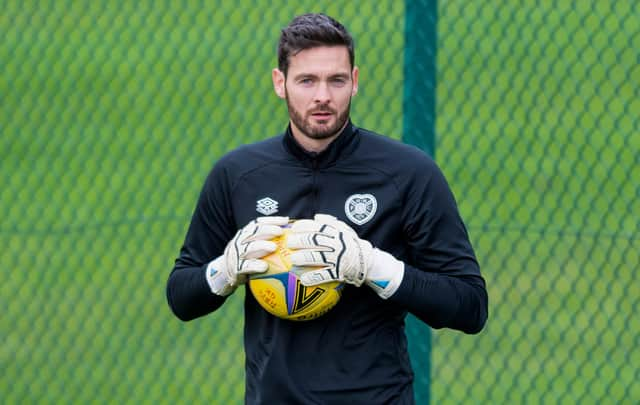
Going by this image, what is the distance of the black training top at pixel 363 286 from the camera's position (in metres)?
3.24

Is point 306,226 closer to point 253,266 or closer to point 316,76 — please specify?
point 253,266

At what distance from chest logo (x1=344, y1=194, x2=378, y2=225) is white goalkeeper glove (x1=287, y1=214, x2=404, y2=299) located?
0.12 metres

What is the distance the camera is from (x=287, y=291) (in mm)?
3117

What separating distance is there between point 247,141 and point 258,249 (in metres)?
5.87

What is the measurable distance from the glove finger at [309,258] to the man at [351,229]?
128mm

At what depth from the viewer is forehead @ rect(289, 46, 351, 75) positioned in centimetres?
327

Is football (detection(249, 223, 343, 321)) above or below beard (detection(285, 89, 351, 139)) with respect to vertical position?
below

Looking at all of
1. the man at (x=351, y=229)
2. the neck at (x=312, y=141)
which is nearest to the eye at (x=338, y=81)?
the man at (x=351, y=229)

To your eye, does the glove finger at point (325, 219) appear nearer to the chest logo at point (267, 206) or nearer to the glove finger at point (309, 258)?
the glove finger at point (309, 258)

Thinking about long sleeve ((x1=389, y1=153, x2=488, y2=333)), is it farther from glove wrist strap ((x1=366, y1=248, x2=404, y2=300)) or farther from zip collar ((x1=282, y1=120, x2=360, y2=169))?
zip collar ((x1=282, y1=120, x2=360, y2=169))

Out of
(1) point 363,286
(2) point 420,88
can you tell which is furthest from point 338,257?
(2) point 420,88

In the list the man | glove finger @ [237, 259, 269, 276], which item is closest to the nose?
the man

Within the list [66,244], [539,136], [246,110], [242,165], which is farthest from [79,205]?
[242,165]

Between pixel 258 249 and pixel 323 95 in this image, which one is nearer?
pixel 258 249
